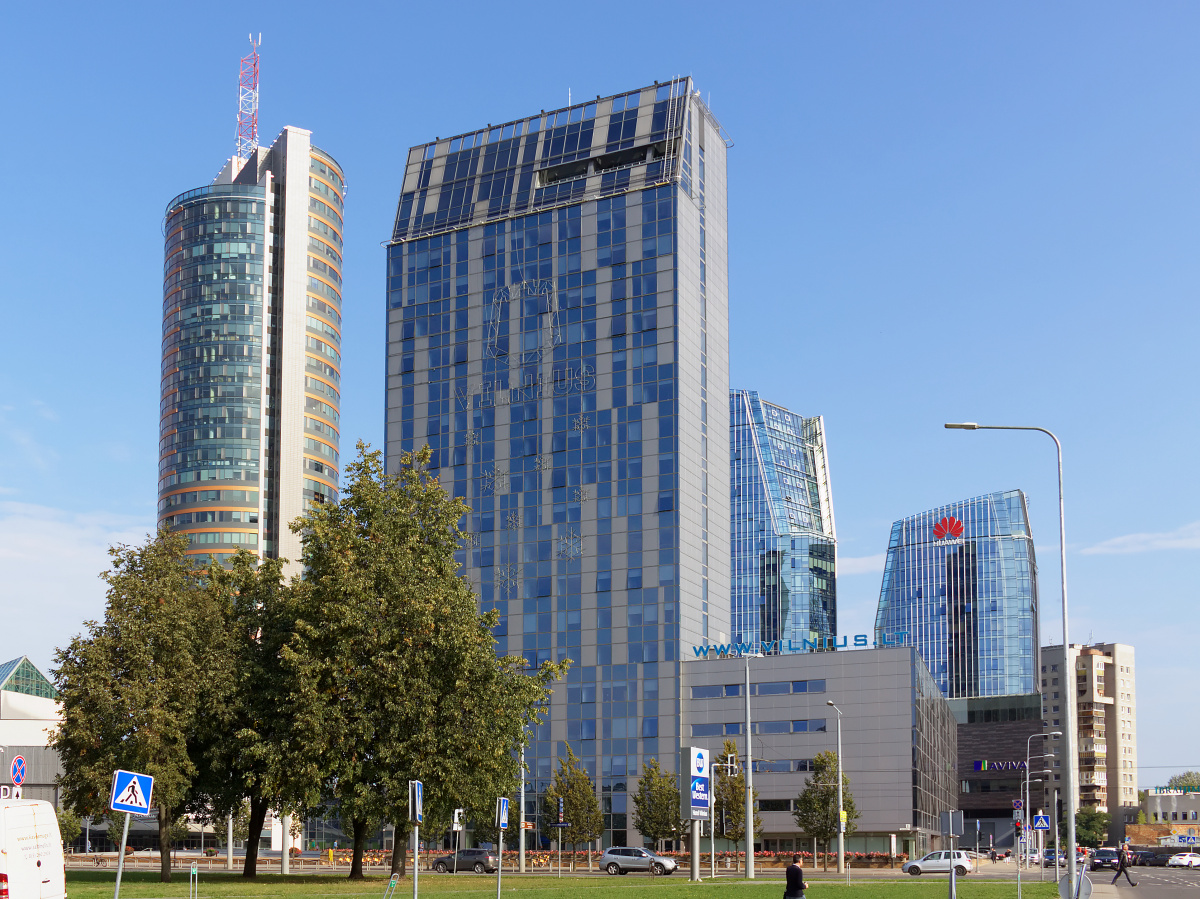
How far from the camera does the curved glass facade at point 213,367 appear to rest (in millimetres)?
183000

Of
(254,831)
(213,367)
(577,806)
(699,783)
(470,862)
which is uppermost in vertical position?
(213,367)

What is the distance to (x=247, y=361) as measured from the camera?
187 meters

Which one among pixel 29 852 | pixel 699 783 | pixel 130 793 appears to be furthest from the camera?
pixel 699 783

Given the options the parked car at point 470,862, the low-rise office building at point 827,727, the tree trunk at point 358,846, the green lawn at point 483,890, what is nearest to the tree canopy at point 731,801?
the low-rise office building at point 827,727

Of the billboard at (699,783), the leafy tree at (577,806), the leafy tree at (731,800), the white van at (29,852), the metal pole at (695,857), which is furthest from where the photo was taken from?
the leafy tree at (577,806)

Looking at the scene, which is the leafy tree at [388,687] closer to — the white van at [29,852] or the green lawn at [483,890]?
the green lawn at [483,890]

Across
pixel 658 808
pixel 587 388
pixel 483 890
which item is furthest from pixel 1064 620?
pixel 587 388

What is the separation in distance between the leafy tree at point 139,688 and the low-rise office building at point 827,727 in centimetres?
6806

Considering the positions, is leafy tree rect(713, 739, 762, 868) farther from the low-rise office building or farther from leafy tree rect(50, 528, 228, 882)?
leafy tree rect(50, 528, 228, 882)

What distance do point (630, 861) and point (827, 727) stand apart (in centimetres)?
3445

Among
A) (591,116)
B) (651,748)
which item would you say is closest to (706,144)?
(591,116)

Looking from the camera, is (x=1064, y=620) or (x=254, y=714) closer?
(x=1064, y=620)

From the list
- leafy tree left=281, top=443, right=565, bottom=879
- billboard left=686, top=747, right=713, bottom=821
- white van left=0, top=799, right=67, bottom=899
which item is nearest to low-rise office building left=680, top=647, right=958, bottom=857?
billboard left=686, top=747, right=713, bottom=821

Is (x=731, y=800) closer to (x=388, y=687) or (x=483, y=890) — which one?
(x=388, y=687)
